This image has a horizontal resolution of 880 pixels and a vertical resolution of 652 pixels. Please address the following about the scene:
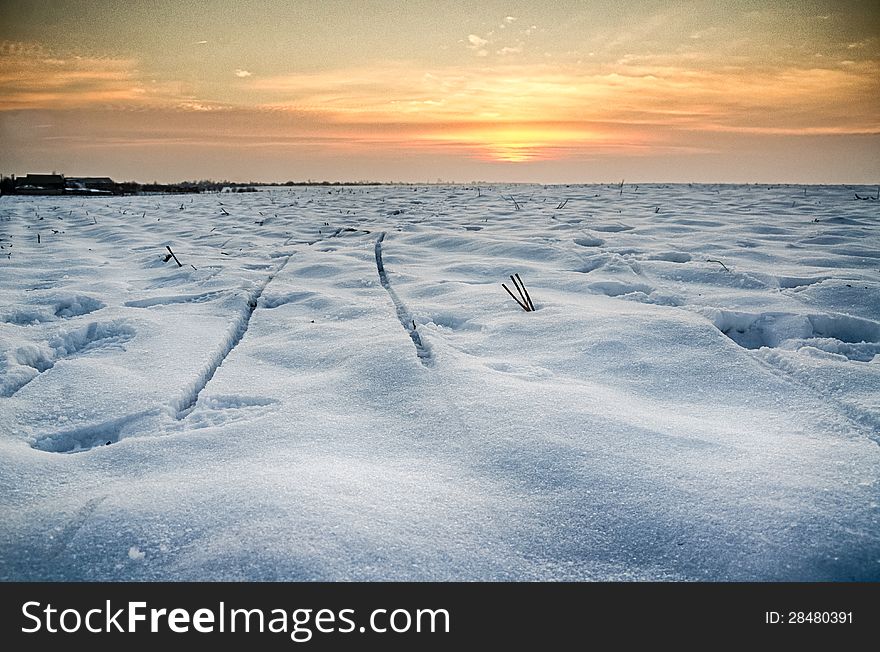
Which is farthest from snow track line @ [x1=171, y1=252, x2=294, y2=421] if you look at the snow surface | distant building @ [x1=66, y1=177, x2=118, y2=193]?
distant building @ [x1=66, y1=177, x2=118, y2=193]

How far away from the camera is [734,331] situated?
11.2 feet

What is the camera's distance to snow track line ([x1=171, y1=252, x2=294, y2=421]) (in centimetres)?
239

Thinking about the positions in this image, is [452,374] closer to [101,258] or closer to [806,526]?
[806,526]

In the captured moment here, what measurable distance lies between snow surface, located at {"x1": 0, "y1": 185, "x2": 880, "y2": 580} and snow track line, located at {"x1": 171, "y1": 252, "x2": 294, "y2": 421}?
29mm

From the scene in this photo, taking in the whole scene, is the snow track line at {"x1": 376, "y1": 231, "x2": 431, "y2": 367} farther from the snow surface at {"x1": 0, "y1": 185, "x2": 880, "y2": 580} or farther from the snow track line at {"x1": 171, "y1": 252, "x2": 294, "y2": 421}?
the snow track line at {"x1": 171, "y1": 252, "x2": 294, "y2": 421}

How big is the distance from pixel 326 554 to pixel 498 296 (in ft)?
9.79

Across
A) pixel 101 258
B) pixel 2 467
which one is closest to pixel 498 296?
pixel 2 467

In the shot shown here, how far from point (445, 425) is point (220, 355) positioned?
5.18 feet

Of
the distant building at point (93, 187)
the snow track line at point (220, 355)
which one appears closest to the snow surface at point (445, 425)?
the snow track line at point (220, 355)

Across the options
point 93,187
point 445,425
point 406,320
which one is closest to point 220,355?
point 406,320

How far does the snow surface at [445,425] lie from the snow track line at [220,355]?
29 mm

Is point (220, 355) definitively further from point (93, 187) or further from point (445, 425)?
point (93, 187)

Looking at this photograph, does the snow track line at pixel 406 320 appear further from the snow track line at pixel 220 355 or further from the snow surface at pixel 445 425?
the snow track line at pixel 220 355

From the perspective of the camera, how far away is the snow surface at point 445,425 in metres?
1.42
